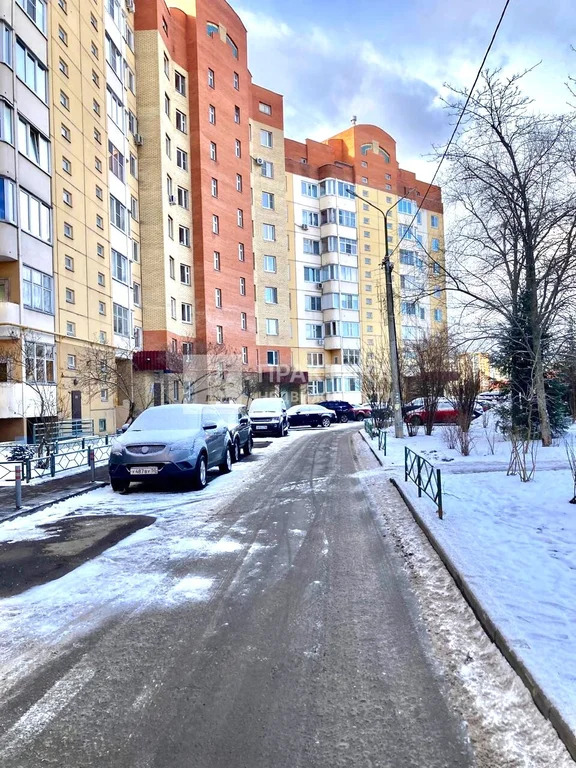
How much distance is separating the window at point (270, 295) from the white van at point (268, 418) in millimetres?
22212

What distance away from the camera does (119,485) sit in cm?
1099

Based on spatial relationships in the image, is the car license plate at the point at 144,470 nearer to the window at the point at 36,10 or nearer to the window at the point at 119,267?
the window at the point at 36,10

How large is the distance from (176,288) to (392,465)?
26.1m

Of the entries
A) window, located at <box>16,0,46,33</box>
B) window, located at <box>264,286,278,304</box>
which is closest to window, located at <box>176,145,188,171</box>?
window, located at <box>264,286,278,304</box>

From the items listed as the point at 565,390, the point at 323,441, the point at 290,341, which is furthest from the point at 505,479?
the point at 290,341

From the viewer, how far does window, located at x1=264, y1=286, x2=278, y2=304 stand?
48375 mm

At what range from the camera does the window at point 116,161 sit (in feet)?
99.8

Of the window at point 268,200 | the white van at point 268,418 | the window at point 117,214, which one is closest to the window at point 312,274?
the window at point 268,200

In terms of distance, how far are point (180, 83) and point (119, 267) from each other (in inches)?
636

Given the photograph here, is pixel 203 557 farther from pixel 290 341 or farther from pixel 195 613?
pixel 290 341

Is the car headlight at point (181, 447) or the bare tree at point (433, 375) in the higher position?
the bare tree at point (433, 375)

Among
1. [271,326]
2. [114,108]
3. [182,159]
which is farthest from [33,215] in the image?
[271,326]

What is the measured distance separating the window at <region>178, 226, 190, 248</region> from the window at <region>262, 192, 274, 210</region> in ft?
40.6

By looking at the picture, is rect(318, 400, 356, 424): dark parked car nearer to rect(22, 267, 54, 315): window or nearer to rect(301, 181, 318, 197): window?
rect(301, 181, 318, 197): window
